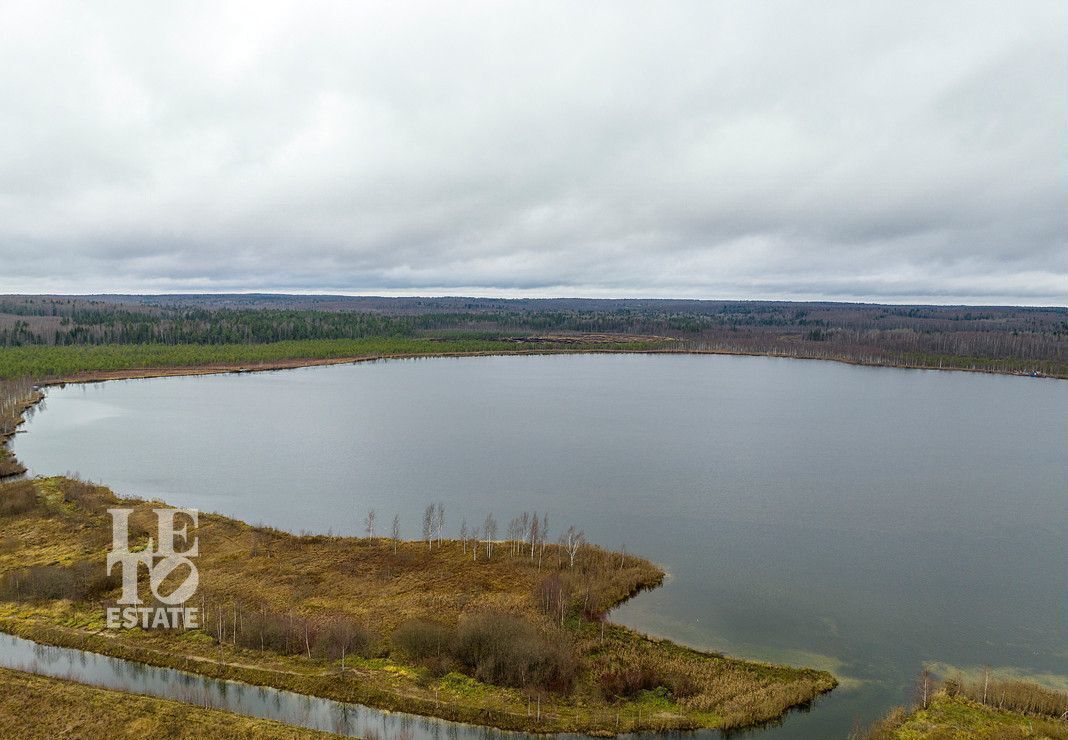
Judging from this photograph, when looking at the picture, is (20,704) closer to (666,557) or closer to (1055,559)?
(666,557)

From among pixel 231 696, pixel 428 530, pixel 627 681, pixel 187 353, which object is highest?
pixel 187 353

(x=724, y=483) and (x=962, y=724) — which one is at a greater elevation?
(x=724, y=483)

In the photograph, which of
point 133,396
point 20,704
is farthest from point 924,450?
point 133,396

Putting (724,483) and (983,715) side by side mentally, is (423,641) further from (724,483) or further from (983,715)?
(724,483)

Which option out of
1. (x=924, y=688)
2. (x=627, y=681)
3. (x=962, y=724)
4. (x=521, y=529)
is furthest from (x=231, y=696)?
(x=962, y=724)

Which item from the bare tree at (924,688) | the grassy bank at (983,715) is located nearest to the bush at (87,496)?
the grassy bank at (983,715)

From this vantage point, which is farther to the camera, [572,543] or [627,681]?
[572,543]

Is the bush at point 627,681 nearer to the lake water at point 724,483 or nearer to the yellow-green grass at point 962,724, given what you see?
the lake water at point 724,483
